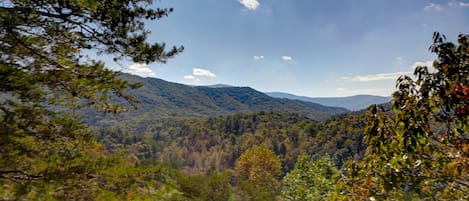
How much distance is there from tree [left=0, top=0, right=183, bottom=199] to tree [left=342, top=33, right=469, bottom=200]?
3.53 m

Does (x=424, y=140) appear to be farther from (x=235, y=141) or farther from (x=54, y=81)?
(x=235, y=141)

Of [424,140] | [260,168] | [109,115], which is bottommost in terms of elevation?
[260,168]

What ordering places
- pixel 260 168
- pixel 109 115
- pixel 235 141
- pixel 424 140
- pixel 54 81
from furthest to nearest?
pixel 235 141 → pixel 260 168 → pixel 109 115 → pixel 54 81 → pixel 424 140

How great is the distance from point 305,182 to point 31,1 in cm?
1600

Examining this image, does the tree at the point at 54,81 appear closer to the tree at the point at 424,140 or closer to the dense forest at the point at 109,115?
the dense forest at the point at 109,115

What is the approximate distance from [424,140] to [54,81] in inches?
→ 175

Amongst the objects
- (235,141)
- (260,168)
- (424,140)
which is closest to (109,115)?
(424,140)

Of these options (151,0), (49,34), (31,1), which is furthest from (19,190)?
(151,0)

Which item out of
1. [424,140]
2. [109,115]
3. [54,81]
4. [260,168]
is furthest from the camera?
[260,168]

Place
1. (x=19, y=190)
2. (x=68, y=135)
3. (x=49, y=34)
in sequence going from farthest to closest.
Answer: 1. (x=68, y=135)
2. (x=49, y=34)
3. (x=19, y=190)

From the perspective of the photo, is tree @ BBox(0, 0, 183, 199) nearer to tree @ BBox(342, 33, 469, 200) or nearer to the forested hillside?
tree @ BBox(342, 33, 469, 200)

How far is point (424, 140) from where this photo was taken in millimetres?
1873

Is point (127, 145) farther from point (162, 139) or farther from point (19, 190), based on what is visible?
point (19, 190)

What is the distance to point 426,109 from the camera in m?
1.94
